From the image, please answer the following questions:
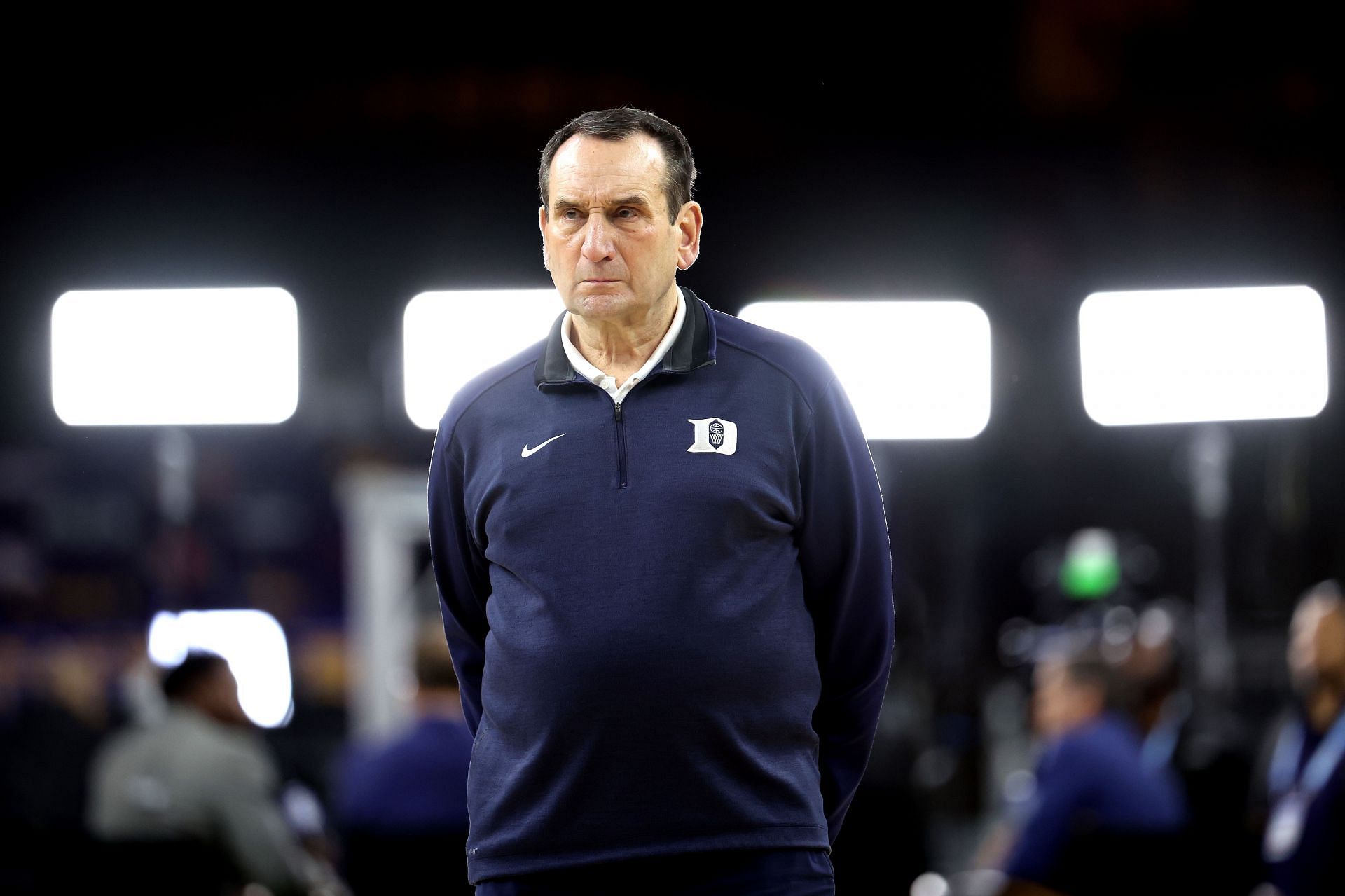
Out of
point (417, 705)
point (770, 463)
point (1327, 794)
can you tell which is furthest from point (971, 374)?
point (770, 463)

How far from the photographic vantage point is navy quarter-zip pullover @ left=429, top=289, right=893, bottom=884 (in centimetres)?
176

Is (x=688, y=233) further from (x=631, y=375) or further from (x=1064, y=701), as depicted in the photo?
(x=1064, y=701)

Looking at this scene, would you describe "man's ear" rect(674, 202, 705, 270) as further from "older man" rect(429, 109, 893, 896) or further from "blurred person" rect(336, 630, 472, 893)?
"blurred person" rect(336, 630, 472, 893)

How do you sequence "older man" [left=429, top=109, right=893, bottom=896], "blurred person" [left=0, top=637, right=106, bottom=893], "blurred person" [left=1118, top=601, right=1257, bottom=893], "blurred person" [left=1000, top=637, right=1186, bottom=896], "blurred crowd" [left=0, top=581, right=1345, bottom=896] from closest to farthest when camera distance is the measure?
1. "older man" [left=429, top=109, right=893, bottom=896]
2. "blurred crowd" [left=0, top=581, right=1345, bottom=896]
3. "blurred person" [left=1000, top=637, right=1186, bottom=896]
4. "blurred person" [left=1118, top=601, right=1257, bottom=893]
5. "blurred person" [left=0, top=637, right=106, bottom=893]

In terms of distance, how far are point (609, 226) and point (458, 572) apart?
0.52 metres

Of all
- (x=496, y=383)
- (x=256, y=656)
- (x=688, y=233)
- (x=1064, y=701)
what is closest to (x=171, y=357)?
(x=1064, y=701)

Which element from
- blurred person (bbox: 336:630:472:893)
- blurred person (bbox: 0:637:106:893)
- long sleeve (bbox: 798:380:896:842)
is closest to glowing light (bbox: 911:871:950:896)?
blurred person (bbox: 336:630:472:893)

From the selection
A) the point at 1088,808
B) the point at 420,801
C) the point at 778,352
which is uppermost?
the point at 778,352

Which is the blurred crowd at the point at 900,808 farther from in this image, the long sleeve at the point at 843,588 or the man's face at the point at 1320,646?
the long sleeve at the point at 843,588

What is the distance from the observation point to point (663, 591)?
5.80 ft

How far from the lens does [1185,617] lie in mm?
10266

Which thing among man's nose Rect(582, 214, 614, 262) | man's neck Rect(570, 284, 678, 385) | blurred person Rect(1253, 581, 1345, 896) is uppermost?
man's nose Rect(582, 214, 614, 262)

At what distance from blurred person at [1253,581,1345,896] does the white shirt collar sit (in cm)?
340

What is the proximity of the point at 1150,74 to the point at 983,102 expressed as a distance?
0.56 m
